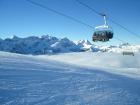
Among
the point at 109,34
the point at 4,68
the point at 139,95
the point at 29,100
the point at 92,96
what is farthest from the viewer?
the point at 109,34

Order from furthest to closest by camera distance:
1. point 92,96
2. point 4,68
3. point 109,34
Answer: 1. point 109,34
2. point 4,68
3. point 92,96

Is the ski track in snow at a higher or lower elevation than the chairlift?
lower

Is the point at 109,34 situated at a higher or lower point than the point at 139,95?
higher

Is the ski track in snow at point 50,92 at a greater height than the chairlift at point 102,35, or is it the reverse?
the chairlift at point 102,35

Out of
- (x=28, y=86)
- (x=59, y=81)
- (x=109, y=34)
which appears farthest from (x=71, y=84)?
(x=109, y=34)

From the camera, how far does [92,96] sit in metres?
14.7

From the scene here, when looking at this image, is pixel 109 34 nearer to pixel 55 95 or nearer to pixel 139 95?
pixel 139 95

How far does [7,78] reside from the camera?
47.2 feet

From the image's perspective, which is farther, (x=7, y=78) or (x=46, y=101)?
(x=7, y=78)

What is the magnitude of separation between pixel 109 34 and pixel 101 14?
5949 millimetres

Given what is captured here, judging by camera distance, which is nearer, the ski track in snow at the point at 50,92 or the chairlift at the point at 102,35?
the ski track in snow at the point at 50,92

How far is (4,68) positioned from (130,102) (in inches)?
337

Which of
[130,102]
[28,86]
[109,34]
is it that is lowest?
[130,102]

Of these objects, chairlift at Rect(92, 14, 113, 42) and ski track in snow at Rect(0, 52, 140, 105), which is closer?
ski track in snow at Rect(0, 52, 140, 105)
